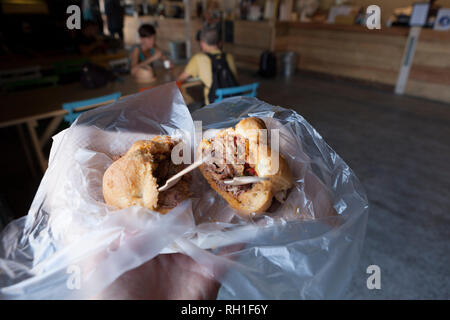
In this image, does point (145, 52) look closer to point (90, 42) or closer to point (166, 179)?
point (90, 42)

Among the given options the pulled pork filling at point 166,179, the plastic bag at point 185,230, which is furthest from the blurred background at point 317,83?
the pulled pork filling at point 166,179

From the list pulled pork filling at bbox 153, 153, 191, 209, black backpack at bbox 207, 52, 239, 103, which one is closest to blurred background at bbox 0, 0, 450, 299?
black backpack at bbox 207, 52, 239, 103

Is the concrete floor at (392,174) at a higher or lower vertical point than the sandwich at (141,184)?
lower

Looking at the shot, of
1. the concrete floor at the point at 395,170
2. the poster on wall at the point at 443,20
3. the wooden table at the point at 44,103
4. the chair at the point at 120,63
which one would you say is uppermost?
the poster on wall at the point at 443,20

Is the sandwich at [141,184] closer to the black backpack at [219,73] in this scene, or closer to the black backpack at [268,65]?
the black backpack at [219,73]

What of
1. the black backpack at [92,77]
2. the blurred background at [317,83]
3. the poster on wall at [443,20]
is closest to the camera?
the blurred background at [317,83]

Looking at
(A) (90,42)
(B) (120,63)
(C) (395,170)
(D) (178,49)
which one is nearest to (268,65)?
(D) (178,49)
